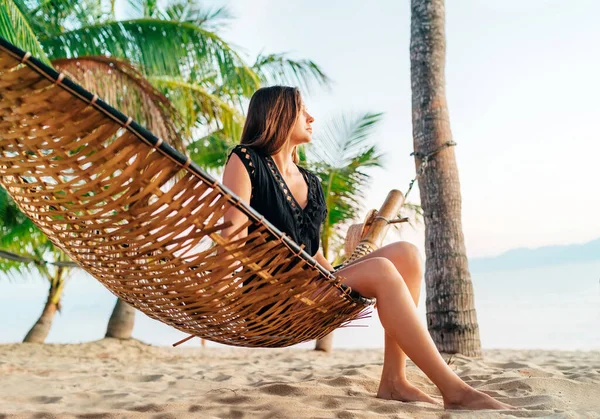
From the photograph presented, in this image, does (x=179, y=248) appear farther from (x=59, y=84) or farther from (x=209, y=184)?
(x=59, y=84)

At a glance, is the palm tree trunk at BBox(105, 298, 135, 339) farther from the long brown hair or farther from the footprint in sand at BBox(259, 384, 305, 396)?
the long brown hair

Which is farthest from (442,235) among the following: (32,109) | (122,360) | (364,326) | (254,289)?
(122,360)

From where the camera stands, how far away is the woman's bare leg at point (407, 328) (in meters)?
1.80

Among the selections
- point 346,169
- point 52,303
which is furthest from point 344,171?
point 52,303

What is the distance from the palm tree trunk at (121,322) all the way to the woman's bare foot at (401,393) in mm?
6123

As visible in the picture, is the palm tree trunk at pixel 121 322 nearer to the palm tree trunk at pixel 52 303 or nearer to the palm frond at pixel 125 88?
the palm tree trunk at pixel 52 303

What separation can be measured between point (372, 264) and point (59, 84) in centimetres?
107

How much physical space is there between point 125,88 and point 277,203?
435cm

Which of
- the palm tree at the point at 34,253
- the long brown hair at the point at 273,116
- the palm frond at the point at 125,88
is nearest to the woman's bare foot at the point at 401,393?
the long brown hair at the point at 273,116

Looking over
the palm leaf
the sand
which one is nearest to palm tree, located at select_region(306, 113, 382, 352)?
the palm leaf

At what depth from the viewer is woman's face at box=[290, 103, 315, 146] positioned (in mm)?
2191

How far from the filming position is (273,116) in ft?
7.11

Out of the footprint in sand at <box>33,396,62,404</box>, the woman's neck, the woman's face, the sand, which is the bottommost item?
the footprint in sand at <box>33,396,62,404</box>

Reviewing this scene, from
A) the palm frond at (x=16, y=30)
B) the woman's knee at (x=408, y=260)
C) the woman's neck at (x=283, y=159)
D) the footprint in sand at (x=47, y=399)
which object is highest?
the palm frond at (x=16, y=30)
